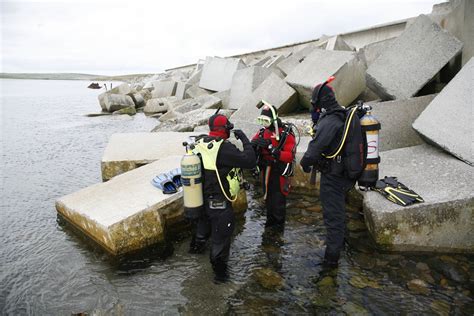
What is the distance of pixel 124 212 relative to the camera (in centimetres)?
440

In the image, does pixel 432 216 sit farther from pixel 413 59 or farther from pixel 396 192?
pixel 413 59

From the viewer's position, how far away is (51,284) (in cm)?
407

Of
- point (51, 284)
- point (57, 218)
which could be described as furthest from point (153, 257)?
point (57, 218)

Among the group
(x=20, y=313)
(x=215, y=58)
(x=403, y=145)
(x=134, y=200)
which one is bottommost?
(x=20, y=313)

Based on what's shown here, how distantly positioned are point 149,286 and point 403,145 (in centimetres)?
459

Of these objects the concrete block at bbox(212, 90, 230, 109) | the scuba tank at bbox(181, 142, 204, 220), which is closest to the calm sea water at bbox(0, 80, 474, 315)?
the scuba tank at bbox(181, 142, 204, 220)

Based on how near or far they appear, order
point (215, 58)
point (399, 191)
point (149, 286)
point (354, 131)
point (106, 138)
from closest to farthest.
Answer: point (354, 131), point (149, 286), point (399, 191), point (106, 138), point (215, 58)

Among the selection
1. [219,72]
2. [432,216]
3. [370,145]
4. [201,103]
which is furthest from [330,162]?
[219,72]

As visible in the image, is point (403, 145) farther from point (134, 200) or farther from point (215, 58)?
point (215, 58)

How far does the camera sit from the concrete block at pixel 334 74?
302 inches

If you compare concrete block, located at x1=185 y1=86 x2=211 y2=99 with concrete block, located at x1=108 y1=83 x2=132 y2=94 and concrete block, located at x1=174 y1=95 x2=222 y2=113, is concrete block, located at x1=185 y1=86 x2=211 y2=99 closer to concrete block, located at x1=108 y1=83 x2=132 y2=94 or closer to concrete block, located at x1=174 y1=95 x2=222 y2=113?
concrete block, located at x1=174 y1=95 x2=222 y2=113

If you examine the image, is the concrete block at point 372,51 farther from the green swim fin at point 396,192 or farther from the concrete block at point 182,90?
the concrete block at point 182,90

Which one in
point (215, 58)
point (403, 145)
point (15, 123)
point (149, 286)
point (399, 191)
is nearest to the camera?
point (149, 286)

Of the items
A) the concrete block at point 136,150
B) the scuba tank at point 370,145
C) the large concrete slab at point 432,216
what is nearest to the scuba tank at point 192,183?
the scuba tank at point 370,145
